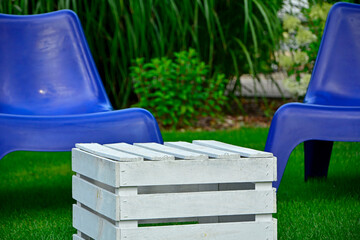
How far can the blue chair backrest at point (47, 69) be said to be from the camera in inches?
108

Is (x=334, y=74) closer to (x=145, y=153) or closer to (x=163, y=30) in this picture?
(x=145, y=153)

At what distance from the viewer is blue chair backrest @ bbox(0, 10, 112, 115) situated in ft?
9.04

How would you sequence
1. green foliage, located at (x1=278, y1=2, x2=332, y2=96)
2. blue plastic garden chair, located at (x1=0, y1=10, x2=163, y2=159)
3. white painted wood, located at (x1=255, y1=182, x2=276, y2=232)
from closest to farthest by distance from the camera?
white painted wood, located at (x1=255, y1=182, x2=276, y2=232) < blue plastic garden chair, located at (x1=0, y1=10, x2=163, y2=159) < green foliage, located at (x1=278, y1=2, x2=332, y2=96)

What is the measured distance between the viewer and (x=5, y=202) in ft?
8.20

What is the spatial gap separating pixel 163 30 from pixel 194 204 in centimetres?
314

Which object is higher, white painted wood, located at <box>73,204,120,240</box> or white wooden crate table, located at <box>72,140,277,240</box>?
white wooden crate table, located at <box>72,140,277,240</box>

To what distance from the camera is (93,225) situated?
1605 mm

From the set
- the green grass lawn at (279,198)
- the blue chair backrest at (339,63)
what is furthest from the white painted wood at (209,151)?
the blue chair backrest at (339,63)

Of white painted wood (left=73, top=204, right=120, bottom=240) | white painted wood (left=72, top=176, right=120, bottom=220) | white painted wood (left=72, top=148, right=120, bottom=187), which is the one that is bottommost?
white painted wood (left=73, top=204, right=120, bottom=240)

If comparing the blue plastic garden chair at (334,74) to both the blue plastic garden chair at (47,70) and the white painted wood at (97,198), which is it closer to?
the blue plastic garden chair at (47,70)

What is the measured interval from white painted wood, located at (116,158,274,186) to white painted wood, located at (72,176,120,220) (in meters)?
0.06

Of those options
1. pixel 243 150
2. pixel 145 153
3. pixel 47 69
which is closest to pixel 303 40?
pixel 47 69

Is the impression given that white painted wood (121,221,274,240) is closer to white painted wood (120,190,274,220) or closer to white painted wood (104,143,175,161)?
white painted wood (120,190,274,220)

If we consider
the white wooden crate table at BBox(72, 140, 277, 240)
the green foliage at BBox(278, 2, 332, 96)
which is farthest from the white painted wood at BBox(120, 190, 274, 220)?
the green foliage at BBox(278, 2, 332, 96)
